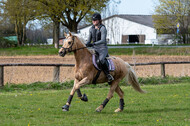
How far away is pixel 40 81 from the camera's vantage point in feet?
51.1

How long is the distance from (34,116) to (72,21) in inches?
1059

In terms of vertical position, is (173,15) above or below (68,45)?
above

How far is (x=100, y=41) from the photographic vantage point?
8570mm

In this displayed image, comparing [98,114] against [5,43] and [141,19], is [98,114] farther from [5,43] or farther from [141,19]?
[141,19]

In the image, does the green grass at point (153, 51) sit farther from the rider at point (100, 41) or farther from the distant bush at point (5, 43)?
the rider at point (100, 41)

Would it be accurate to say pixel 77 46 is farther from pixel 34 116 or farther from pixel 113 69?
pixel 34 116

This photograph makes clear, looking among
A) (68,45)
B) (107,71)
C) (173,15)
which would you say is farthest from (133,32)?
(68,45)

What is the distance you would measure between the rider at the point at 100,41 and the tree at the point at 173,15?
42.4 metres

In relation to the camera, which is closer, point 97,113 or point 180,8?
point 97,113

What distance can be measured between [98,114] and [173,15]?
149ft

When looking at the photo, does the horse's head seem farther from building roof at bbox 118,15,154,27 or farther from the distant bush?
building roof at bbox 118,15,154,27

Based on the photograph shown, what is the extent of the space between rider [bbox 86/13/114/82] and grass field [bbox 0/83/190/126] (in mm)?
1258

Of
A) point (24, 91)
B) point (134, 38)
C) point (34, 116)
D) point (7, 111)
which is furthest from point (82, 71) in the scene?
point (134, 38)

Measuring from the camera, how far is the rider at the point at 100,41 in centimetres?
862
